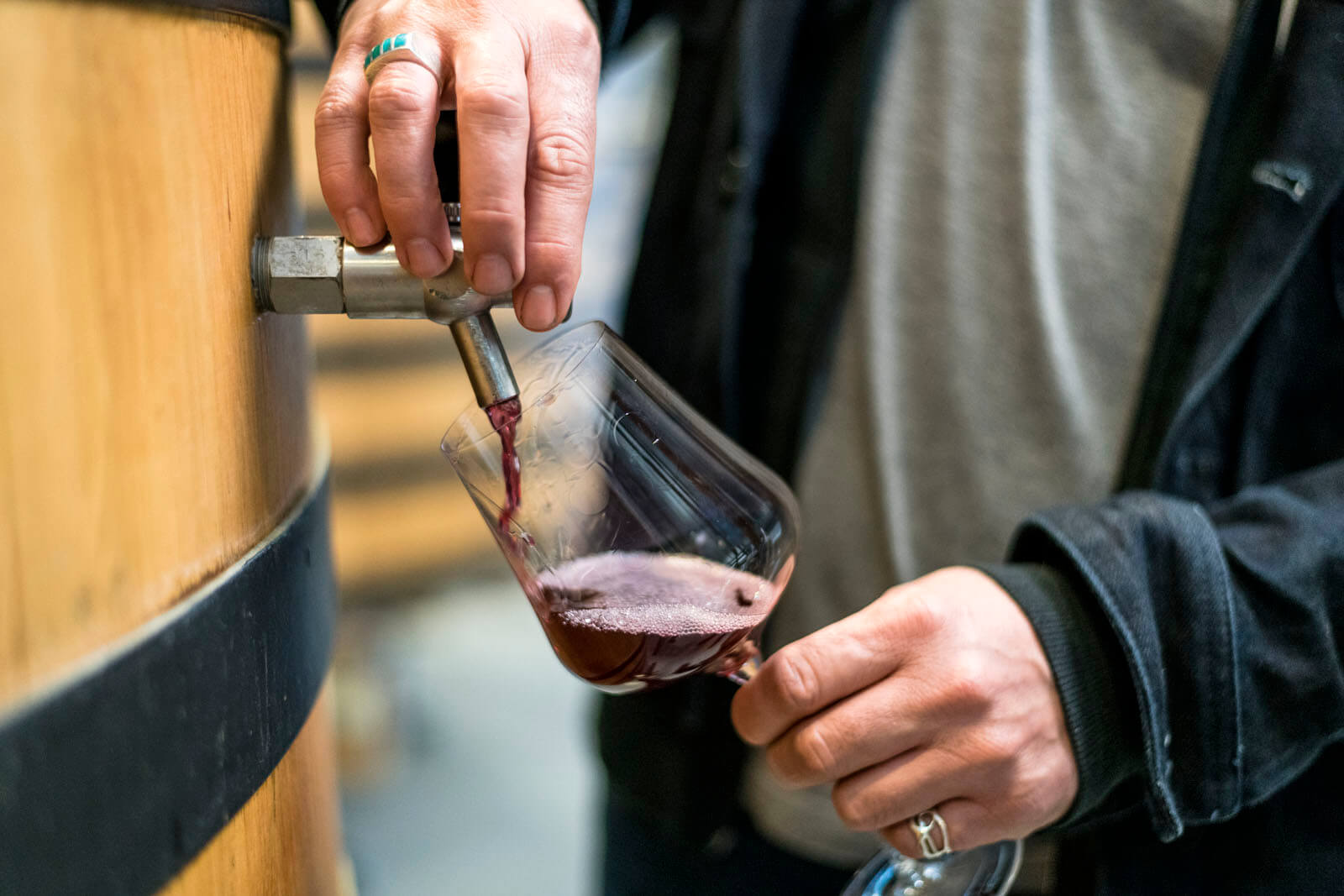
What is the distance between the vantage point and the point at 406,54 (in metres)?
0.40

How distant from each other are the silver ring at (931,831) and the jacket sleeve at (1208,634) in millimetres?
92

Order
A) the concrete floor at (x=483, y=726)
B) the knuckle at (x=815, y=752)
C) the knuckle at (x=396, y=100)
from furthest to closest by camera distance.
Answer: the concrete floor at (x=483, y=726), the knuckle at (x=815, y=752), the knuckle at (x=396, y=100)

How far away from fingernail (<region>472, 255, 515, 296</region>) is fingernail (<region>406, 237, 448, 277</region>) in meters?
0.02

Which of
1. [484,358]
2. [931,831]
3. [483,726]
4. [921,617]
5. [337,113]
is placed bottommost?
[483,726]

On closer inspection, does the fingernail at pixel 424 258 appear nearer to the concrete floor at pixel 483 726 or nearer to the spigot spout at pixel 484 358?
the spigot spout at pixel 484 358

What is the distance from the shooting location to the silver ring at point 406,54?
400 mm

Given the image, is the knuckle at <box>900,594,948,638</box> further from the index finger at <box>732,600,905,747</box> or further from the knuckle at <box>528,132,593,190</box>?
the knuckle at <box>528,132,593,190</box>

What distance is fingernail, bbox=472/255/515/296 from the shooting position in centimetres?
40

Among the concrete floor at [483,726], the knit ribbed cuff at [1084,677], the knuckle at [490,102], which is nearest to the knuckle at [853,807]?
the knit ribbed cuff at [1084,677]

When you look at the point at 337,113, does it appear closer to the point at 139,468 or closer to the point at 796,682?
the point at 139,468

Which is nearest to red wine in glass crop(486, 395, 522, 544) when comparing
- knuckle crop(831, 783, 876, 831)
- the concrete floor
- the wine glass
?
the wine glass

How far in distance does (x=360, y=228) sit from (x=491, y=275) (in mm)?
62

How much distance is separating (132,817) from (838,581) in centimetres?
61

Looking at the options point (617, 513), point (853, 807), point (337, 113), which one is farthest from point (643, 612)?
point (337, 113)
